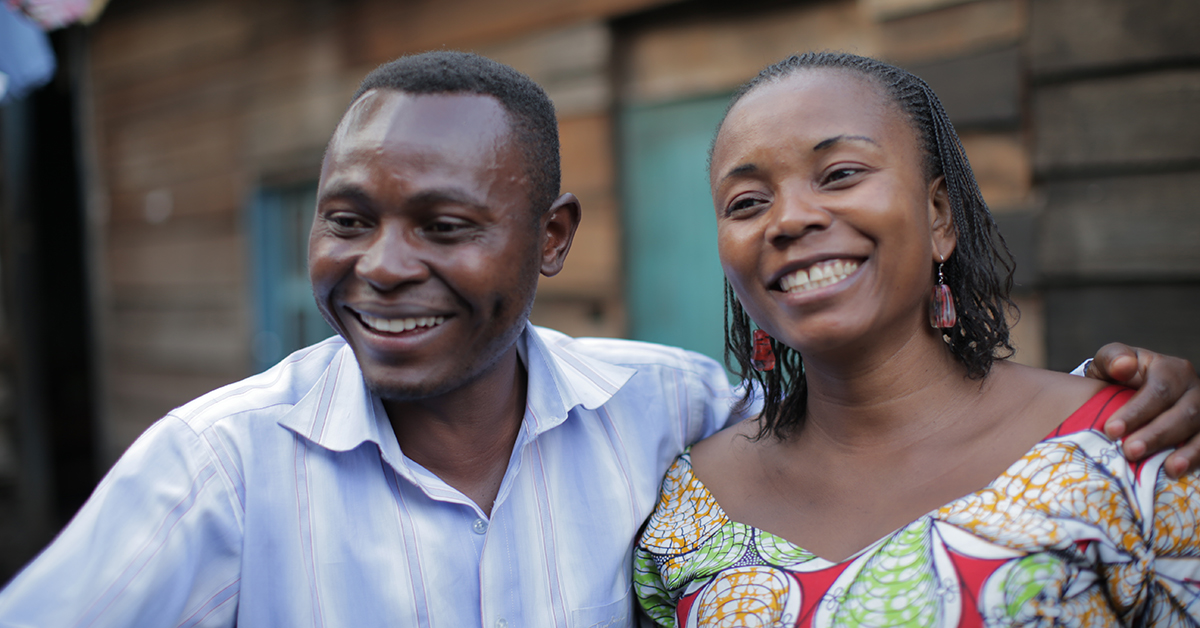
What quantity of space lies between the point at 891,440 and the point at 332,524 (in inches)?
41.6

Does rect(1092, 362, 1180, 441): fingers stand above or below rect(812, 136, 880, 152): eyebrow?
below

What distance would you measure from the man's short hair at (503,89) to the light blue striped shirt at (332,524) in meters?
0.41

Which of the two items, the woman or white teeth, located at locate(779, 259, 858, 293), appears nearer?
the woman

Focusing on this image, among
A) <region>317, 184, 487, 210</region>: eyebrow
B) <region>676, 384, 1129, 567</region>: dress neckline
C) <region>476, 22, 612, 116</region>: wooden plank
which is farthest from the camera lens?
<region>476, 22, 612, 116</region>: wooden plank

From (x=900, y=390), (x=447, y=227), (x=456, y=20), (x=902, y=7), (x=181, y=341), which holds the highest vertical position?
(x=456, y=20)

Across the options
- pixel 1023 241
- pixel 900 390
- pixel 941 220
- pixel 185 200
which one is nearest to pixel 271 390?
pixel 900 390

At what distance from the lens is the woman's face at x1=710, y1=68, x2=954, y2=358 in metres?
1.44

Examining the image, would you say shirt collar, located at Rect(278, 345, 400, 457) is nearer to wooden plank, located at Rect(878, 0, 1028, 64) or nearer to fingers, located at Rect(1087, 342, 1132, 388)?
fingers, located at Rect(1087, 342, 1132, 388)

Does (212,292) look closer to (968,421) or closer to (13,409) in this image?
(13,409)

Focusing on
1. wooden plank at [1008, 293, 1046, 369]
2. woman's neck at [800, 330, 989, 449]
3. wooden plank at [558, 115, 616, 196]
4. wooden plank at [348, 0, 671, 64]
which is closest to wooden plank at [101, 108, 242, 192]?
wooden plank at [348, 0, 671, 64]

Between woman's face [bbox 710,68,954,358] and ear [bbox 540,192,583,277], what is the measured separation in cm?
38

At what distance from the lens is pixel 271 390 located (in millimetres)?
1575

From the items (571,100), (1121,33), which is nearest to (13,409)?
(571,100)

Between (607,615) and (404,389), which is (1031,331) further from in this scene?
(404,389)
